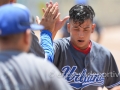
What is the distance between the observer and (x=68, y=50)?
4.73 metres

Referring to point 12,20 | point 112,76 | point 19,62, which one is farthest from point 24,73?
point 112,76

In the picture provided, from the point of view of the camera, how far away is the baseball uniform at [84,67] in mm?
4629

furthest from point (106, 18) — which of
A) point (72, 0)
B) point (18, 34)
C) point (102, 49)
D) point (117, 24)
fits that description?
point (18, 34)

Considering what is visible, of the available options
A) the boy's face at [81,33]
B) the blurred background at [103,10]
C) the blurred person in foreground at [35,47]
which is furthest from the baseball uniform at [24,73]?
the blurred background at [103,10]

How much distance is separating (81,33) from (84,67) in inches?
16.3

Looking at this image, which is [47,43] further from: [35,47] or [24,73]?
[24,73]

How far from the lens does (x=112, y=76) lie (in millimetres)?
4734

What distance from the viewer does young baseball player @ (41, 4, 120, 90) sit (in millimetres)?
4637

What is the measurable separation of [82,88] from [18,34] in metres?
2.11

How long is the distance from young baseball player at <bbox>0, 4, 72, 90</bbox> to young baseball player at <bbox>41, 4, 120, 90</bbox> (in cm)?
189

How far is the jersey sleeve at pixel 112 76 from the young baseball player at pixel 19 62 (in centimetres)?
209

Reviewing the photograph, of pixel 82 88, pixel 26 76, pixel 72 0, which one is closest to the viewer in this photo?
pixel 26 76

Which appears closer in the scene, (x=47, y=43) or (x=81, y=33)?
(x=47, y=43)

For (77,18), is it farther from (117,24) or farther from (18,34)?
(117,24)
